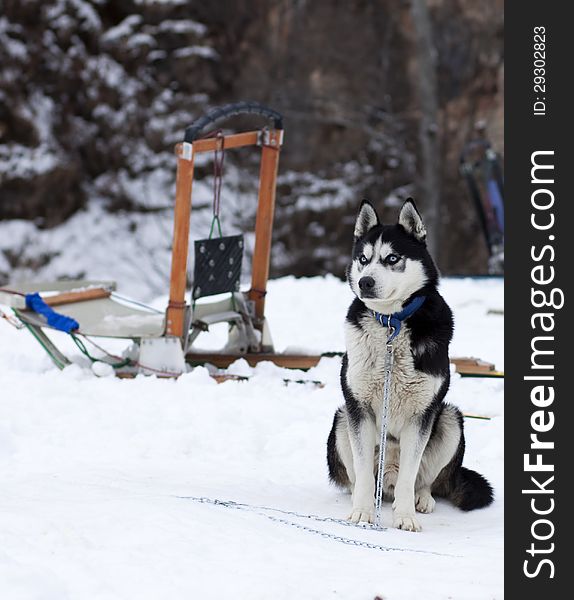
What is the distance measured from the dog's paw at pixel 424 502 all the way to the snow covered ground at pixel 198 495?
0.16 feet

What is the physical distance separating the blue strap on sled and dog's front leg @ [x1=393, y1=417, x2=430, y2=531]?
2922 millimetres

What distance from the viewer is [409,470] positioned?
3.61 metres

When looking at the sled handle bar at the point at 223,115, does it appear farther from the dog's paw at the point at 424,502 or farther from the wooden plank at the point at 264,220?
the dog's paw at the point at 424,502

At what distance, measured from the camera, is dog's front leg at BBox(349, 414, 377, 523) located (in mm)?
3615

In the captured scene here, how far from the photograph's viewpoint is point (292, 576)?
2734 mm

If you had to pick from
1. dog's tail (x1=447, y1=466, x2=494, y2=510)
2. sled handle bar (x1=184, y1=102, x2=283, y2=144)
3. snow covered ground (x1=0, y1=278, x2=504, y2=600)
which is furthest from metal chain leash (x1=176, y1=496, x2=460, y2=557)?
sled handle bar (x1=184, y1=102, x2=283, y2=144)

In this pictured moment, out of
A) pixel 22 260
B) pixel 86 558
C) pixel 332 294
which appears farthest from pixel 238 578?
pixel 22 260

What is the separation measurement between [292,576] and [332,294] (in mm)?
6597

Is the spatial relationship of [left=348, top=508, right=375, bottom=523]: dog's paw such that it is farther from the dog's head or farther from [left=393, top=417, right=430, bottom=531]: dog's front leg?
the dog's head

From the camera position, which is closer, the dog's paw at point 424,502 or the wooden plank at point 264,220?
the dog's paw at point 424,502

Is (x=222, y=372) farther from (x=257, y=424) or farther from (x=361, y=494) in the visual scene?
(x=361, y=494)

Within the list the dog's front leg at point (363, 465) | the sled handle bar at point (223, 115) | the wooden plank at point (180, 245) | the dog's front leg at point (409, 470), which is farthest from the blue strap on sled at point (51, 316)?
the dog's front leg at point (409, 470)

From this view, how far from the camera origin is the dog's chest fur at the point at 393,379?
3596 mm

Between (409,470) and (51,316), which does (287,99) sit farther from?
(409,470)
